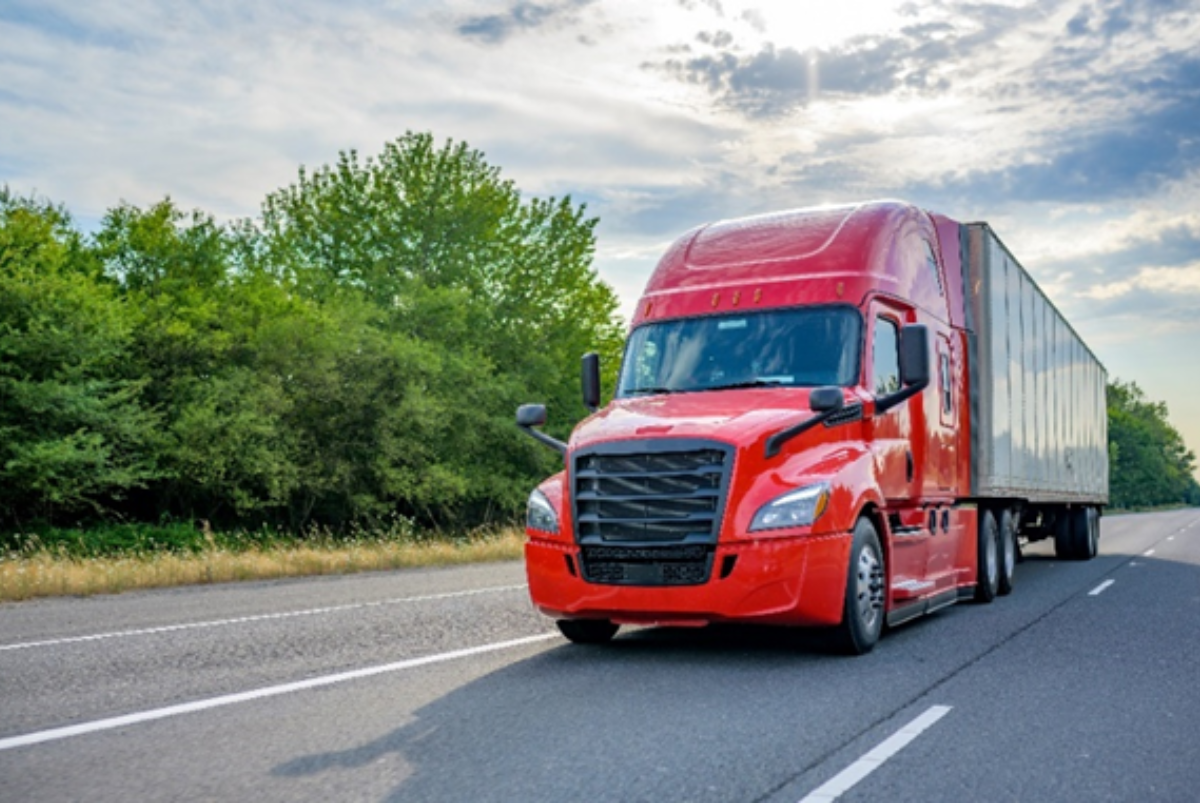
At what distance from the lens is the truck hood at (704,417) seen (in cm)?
849

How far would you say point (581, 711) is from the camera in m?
6.70

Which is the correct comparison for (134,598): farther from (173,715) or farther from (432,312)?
(432,312)

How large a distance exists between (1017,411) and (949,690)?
846 cm

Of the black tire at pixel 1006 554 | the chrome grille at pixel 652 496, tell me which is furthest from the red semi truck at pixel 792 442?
the black tire at pixel 1006 554

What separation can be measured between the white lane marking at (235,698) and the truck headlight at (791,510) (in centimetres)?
234

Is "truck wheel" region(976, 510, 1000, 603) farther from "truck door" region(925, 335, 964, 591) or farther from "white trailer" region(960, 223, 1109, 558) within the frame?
"truck door" region(925, 335, 964, 591)

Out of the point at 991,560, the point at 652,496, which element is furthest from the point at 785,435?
the point at 991,560

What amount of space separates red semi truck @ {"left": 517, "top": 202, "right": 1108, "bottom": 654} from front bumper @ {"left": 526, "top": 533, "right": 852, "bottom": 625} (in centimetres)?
1

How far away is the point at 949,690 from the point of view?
7.47 m

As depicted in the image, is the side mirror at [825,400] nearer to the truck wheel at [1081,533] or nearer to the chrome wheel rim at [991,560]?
the chrome wheel rim at [991,560]

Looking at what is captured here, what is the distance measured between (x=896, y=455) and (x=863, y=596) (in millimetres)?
1559

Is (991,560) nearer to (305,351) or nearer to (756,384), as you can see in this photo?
(756,384)

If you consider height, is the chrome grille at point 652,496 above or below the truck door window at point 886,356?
below

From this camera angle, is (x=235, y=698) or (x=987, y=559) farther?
(x=987, y=559)
